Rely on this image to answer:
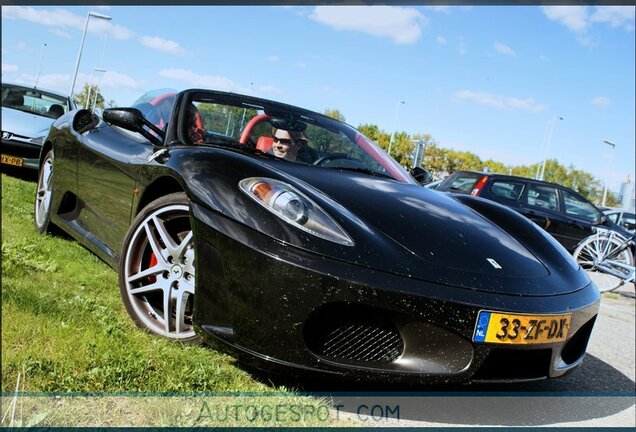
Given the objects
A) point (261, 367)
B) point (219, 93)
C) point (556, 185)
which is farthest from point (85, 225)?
point (556, 185)

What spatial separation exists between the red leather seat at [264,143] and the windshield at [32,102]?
668 cm

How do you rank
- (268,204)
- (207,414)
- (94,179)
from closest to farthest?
(207,414), (268,204), (94,179)

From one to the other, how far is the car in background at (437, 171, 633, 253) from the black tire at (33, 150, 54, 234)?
21.2 feet

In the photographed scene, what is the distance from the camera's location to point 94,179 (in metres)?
3.67

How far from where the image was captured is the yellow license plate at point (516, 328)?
218 centimetres

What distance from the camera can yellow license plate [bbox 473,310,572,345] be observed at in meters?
2.18

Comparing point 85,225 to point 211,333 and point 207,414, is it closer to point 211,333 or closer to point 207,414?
point 211,333

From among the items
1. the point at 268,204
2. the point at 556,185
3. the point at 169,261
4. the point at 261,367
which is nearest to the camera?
the point at 261,367

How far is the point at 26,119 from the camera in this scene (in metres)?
8.03

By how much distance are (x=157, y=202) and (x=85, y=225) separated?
1233mm

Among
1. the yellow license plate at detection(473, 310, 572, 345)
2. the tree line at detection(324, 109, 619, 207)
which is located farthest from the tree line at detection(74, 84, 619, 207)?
the yellow license plate at detection(473, 310, 572, 345)

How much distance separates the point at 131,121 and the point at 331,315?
5.32ft

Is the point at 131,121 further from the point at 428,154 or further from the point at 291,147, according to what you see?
the point at 428,154

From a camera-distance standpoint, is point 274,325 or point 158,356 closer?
point 274,325
